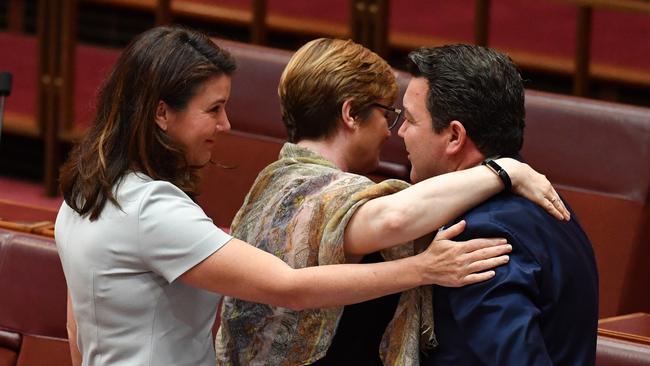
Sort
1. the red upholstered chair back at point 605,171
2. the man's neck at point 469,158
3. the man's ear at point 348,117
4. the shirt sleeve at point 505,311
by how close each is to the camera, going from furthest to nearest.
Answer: the red upholstered chair back at point 605,171, the man's ear at point 348,117, the man's neck at point 469,158, the shirt sleeve at point 505,311

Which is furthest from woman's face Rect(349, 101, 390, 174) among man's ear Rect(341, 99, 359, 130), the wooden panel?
the wooden panel

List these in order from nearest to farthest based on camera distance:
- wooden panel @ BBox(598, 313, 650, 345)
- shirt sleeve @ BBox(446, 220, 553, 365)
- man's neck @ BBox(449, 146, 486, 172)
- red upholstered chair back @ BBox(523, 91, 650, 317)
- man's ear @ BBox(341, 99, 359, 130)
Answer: shirt sleeve @ BBox(446, 220, 553, 365)
man's neck @ BBox(449, 146, 486, 172)
man's ear @ BBox(341, 99, 359, 130)
wooden panel @ BBox(598, 313, 650, 345)
red upholstered chair back @ BBox(523, 91, 650, 317)

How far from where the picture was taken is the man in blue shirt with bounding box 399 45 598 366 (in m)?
1.26

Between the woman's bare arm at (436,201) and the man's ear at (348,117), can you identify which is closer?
the woman's bare arm at (436,201)

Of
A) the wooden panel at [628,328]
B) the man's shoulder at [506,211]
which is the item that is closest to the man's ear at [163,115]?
the man's shoulder at [506,211]

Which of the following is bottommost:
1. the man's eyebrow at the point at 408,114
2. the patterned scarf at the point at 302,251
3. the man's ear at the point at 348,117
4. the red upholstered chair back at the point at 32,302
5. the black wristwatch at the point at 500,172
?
the red upholstered chair back at the point at 32,302

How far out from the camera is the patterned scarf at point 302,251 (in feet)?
4.45

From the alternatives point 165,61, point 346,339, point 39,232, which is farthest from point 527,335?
point 39,232

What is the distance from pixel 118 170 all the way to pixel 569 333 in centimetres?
53

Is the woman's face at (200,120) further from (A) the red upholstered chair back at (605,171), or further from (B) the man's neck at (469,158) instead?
(A) the red upholstered chair back at (605,171)

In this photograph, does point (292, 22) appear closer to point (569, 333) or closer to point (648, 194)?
point (648, 194)

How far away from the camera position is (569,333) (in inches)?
52.5

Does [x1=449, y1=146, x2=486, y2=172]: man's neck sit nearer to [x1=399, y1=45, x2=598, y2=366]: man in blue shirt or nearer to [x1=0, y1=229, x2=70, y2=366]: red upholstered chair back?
[x1=399, y1=45, x2=598, y2=366]: man in blue shirt

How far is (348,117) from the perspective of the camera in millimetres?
1462
